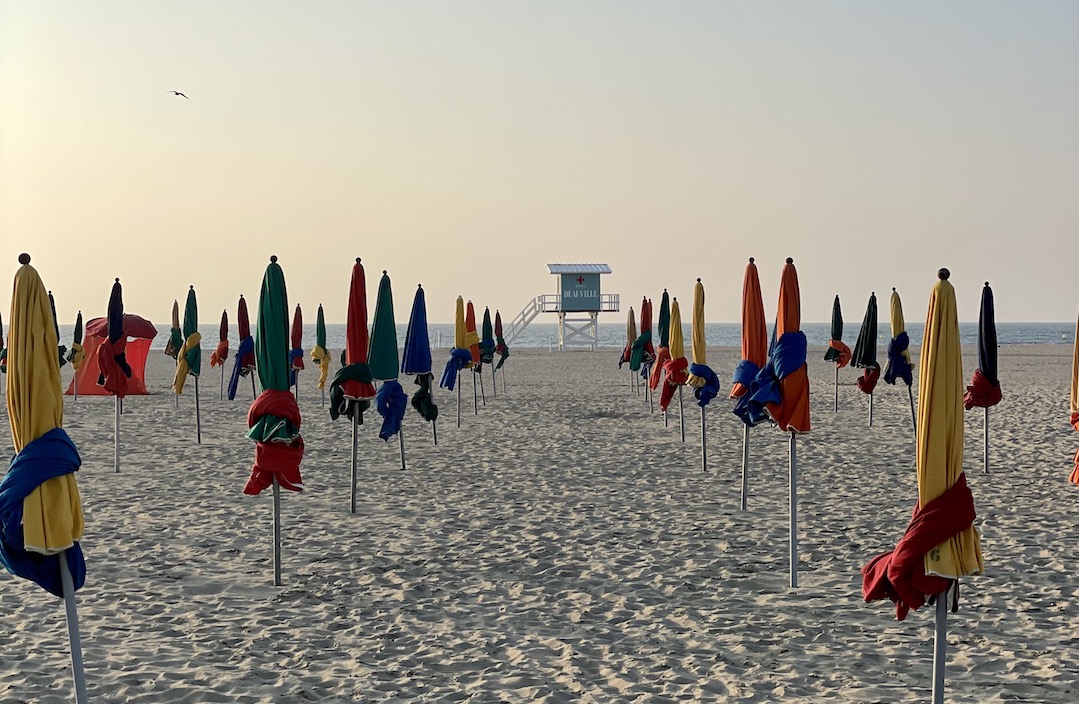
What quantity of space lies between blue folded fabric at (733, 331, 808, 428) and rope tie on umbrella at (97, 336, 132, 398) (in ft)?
33.2

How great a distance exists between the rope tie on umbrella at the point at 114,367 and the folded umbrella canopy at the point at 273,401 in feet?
22.4

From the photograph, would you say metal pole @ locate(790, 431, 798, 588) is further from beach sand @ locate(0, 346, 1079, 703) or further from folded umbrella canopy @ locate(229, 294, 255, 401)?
folded umbrella canopy @ locate(229, 294, 255, 401)

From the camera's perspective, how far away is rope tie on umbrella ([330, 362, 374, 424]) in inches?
428

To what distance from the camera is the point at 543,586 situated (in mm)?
8102

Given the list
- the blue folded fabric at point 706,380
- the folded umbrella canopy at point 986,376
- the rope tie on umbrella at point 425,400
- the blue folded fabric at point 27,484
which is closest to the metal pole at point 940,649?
the blue folded fabric at point 27,484

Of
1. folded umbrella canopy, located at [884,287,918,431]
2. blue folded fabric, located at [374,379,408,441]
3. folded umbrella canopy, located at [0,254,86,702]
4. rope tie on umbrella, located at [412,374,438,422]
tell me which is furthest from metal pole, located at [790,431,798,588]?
folded umbrella canopy, located at [884,287,918,431]

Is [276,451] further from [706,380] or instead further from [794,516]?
[706,380]

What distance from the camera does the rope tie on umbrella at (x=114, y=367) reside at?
13703mm

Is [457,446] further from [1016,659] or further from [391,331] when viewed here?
[1016,659]

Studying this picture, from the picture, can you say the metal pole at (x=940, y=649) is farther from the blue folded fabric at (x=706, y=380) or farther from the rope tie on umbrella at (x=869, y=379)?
the rope tie on umbrella at (x=869, y=379)

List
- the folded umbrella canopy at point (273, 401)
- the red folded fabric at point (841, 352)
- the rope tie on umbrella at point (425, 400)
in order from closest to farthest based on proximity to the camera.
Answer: the folded umbrella canopy at point (273, 401) → the rope tie on umbrella at point (425, 400) → the red folded fabric at point (841, 352)

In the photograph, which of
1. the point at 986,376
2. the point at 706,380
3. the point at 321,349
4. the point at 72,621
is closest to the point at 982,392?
the point at 986,376

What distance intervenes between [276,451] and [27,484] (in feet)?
12.2

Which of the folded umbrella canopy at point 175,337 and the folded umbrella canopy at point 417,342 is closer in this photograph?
the folded umbrella canopy at point 417,342
